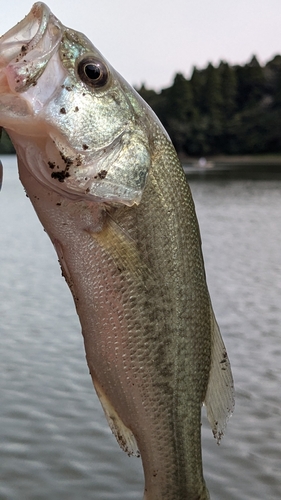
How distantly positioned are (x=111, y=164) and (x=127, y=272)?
1.43 ft

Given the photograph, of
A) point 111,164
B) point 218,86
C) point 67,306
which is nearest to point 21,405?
point 67,306

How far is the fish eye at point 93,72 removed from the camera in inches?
96.3

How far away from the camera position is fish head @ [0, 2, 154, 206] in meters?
2.31

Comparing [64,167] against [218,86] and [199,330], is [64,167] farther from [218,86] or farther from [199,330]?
[218,86]

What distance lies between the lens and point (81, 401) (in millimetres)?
7066

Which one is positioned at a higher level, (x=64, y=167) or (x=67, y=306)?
(x=67, y=306)

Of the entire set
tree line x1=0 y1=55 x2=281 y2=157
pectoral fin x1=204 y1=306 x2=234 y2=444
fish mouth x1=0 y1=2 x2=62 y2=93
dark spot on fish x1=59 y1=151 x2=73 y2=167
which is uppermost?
tree line x1=0 y1=55 x2=281 y2=157

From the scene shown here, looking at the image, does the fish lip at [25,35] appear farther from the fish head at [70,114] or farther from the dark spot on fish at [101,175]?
the dark spot on fish at [101,175]

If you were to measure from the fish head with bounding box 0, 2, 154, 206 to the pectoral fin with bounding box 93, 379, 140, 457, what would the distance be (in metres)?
0.86

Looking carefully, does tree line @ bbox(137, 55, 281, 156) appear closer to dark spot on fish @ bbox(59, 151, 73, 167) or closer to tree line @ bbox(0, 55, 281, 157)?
tree line @ bbox(0, 55, 281, 157)

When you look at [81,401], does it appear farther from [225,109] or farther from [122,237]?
[225,109]

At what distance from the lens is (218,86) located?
102250 mm

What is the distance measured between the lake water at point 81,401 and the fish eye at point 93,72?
13.0 feet

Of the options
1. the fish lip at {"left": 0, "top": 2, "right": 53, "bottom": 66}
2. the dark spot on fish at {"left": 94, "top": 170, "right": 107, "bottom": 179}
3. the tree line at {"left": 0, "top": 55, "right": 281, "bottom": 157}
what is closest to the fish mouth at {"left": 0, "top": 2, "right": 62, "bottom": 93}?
the fish lip at {"left": 0, "top": 2, "right": 53, "bottom": 66}
